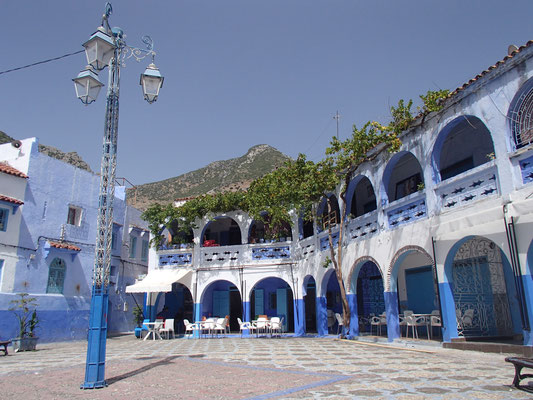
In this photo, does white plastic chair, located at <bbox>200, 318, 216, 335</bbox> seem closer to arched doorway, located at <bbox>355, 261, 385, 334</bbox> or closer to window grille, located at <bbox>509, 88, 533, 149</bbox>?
arched doorway, located at <bbox>355, 261, 385, 334</bbox>

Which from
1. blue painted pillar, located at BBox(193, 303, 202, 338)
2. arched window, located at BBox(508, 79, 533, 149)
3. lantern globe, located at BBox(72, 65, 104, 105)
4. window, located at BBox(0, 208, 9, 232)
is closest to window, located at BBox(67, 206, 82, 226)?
window, located at BBox(0, 208, 9, 232)

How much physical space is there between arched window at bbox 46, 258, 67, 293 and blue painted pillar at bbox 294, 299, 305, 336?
10373 mm

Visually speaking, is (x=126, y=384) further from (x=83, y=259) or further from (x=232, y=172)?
(x=232, y=172)

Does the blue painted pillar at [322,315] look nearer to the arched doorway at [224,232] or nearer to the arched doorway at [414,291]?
the arched doorway at [414,291]

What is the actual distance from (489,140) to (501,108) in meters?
3.34

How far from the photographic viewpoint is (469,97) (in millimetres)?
10094

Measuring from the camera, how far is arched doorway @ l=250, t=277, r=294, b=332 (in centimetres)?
2009

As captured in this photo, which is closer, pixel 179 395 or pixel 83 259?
pixel 179 395

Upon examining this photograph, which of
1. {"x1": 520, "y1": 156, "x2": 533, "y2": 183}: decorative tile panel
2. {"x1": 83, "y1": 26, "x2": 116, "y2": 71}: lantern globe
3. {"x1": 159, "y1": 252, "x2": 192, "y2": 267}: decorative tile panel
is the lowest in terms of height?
{"x1": 159, "y1": 252, "x2": 192, "y2": 267}: decorative tile panel

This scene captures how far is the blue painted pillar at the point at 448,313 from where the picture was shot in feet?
33.4

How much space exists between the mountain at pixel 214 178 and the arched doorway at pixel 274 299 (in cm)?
3149

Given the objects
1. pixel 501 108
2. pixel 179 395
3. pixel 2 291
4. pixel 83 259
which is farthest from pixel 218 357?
pixel 83 259

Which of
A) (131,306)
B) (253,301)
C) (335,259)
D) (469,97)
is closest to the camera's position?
(469,97)

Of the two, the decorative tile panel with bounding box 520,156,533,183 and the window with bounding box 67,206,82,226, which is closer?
the decorative tile panel with bounding box 520,156,533,183
